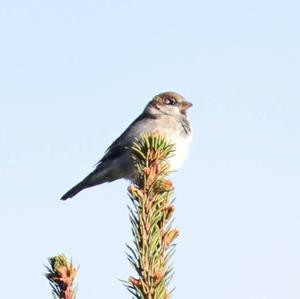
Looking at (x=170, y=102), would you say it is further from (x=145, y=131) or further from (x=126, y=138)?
(x=145, y=131)

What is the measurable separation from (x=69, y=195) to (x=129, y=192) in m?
9.43

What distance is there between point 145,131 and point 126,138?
2.65 ft

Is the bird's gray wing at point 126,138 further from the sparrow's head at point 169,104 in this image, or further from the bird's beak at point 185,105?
the bird's beak at point 185,105

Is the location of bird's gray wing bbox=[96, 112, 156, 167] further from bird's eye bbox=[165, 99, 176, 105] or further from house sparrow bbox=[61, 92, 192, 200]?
bird's eye bbox=[165, 99, 176, 105]

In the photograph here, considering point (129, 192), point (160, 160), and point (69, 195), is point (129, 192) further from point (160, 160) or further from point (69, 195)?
point (69, 195)

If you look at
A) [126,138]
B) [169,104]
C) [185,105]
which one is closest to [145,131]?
[126,138]

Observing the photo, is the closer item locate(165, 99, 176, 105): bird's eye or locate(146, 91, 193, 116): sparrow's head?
locate(146, 91, 193, 116): sparrow's head

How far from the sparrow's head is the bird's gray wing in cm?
20

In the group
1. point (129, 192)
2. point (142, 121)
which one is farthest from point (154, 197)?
point (142, 121)

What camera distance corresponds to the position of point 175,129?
1054 centimetres

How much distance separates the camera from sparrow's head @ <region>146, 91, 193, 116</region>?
11.5 metres

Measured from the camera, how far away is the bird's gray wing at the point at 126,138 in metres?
10.9

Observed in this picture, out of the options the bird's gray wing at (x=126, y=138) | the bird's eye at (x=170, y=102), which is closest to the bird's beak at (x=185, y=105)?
the bird's eye at (x=170, y=102)

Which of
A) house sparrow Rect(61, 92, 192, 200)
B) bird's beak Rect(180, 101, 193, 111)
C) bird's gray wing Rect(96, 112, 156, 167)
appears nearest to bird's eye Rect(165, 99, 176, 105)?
house sparrow Rect(61, 92, 192, 200)
